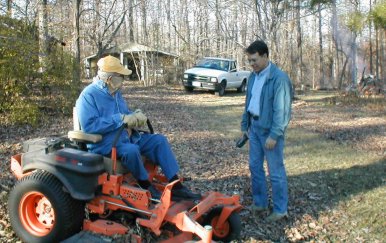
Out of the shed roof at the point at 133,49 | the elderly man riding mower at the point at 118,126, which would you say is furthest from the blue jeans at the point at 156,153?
the shed roof at the point at 133,49

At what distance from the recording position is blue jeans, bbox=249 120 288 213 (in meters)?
5.39

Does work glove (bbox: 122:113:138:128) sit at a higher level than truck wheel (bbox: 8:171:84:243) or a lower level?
higher

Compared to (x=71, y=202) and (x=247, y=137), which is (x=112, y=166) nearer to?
(x=71, y=202)

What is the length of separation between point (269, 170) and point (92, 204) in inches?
83.8

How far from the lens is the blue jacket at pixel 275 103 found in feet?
17.0

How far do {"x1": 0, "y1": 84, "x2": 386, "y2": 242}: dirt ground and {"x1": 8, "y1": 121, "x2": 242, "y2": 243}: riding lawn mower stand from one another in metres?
0.39

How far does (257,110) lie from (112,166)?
1888 millimetres

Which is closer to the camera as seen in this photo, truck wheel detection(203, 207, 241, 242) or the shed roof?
truck wheel detection(203, 207, 241, 242)

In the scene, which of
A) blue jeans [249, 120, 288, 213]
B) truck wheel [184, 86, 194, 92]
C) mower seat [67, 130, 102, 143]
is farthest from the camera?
truck wheel [184, 86, 194, 92]

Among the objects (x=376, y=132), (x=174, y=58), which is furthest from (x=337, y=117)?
(x=174, y=58)

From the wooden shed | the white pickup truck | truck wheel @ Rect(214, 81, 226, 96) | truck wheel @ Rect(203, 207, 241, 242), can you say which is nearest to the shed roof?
the wooden shed

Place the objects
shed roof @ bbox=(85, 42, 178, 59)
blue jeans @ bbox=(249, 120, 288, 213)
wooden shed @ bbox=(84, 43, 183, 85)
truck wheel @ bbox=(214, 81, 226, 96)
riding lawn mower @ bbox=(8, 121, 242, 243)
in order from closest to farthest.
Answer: riding lawn mower @ bbox=(8, 121, 242, 243)
blue jeans @ bbox=(249, 120, 288, 213)
truck wheel @ bbox=(214, 81, 226, 96)
wooden shed @ bbox=(84, 43, 183, 85)
shed roof @ bbox=(85, 42, 178, 59)

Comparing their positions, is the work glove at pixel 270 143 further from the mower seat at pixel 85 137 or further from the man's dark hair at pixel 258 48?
the mower seat at pixel 85 137

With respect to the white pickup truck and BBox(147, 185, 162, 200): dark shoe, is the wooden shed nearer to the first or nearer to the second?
the white pickup truck
